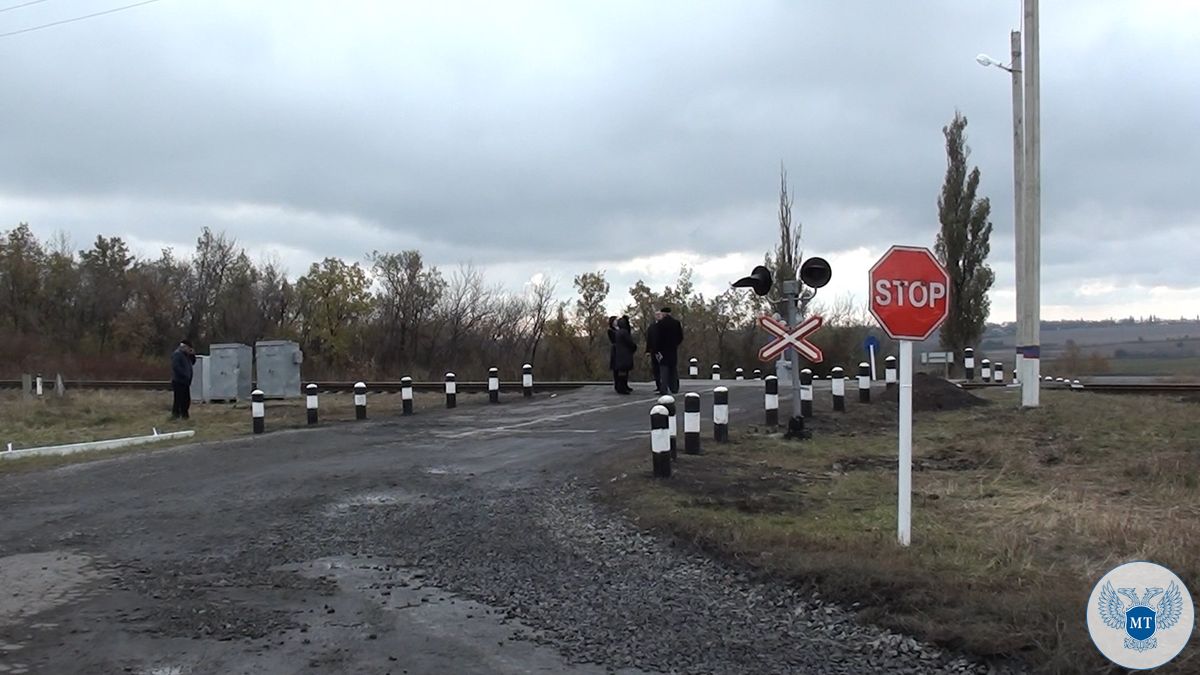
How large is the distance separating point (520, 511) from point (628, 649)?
4.17m

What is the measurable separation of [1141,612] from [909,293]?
13.0 ft

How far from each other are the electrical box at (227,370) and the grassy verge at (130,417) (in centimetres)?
51

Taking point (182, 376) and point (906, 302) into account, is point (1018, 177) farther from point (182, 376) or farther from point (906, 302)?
point (182, 376)

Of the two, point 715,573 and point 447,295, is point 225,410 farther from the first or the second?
point 447,295

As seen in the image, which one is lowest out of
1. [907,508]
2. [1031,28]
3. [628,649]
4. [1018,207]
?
[628,649]

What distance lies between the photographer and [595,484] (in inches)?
441

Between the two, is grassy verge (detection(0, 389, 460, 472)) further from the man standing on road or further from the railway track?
the man standing on road

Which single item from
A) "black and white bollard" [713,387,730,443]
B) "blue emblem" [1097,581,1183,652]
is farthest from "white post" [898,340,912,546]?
"black and white bollard" [713,387,730,443]

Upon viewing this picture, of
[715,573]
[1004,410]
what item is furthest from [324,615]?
[1004,410]

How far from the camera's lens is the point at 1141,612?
4.23 meters

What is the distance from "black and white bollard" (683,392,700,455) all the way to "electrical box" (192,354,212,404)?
20.8 meters

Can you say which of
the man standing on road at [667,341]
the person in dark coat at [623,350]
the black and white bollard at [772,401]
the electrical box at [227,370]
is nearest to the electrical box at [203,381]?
the electrical box at [227,370]

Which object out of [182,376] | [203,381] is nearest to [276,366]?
[203,381]

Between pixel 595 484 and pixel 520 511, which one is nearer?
pixel 520 511
